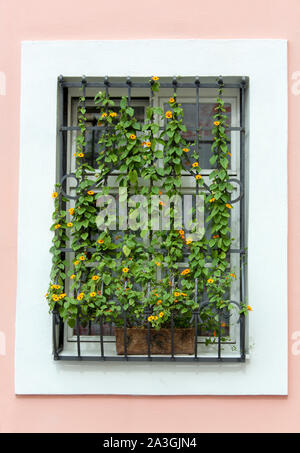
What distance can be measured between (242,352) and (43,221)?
1.40 m

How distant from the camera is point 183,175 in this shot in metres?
2.93

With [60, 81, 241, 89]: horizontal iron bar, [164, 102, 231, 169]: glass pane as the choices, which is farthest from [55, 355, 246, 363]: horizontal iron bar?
[60, 81, 241, 89]: horizontal iron bar

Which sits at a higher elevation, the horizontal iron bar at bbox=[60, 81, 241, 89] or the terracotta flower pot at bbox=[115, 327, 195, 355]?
the horizontal iron bar at bbox=[60, 81, 241, 89]

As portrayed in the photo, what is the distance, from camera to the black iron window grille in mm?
2736

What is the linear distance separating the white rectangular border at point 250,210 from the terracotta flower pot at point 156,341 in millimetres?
91

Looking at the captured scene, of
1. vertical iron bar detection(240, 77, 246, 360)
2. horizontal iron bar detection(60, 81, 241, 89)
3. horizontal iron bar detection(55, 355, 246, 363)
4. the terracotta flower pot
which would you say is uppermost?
horizontal iron bar detection(60, 81, 241, 89)

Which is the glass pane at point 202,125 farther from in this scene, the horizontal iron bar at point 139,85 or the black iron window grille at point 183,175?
the horizontal iron bar at point 139,85

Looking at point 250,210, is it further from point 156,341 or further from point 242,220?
point 156,341

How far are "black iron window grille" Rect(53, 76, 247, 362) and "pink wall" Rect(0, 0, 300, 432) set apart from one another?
0.26 meters

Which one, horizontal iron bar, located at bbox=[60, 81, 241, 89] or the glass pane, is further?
the glass pane

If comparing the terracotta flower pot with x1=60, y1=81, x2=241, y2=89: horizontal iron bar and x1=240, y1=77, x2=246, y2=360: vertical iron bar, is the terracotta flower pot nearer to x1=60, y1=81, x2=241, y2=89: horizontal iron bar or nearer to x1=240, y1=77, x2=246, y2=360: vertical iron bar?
x1=240, y1=77, x2=246, y2=360: vertical iron bar

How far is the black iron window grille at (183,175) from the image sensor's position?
8.98 ft

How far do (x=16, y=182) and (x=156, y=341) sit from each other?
4.16ft
